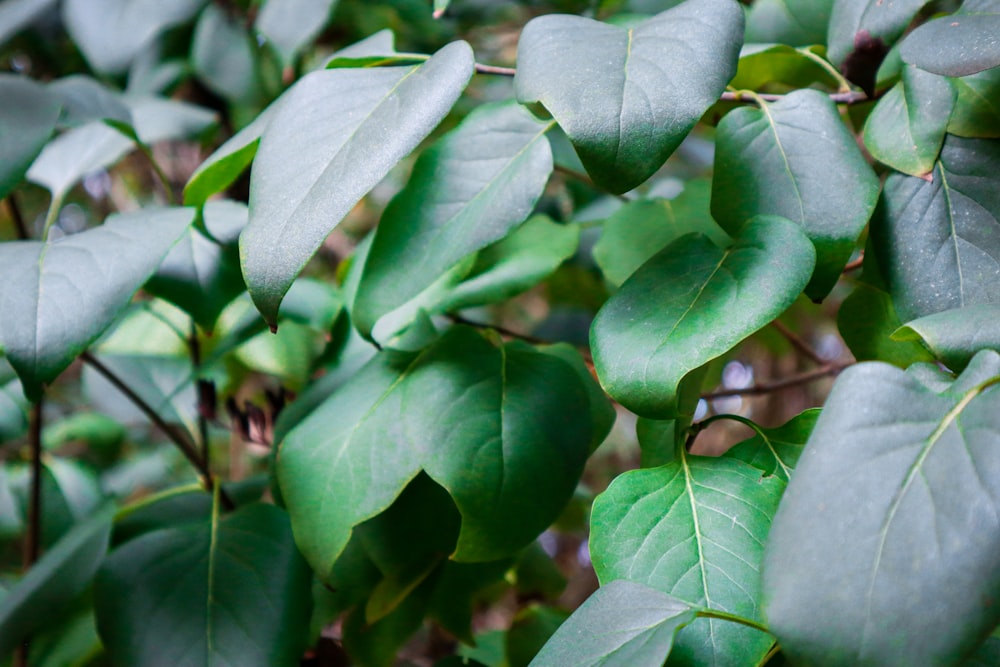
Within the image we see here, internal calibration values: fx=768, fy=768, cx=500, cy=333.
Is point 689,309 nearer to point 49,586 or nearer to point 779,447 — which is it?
point 779,447

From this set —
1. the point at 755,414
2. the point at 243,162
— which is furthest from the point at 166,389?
the point at 755,414

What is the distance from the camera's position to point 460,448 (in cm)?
40

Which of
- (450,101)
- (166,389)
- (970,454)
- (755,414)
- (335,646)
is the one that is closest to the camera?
(970,454)

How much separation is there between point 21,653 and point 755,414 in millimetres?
1417

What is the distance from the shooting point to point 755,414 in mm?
1653


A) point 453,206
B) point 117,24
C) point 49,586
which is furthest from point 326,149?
point 117,24

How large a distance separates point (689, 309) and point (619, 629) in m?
0.14

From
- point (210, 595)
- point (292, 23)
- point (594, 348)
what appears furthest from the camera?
point (292, 23)

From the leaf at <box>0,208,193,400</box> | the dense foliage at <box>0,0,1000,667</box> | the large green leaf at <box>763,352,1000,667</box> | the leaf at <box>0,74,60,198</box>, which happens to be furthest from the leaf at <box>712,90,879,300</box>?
the leaf at <box>0,74,60,198</box>

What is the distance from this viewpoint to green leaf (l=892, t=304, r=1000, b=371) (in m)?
0.29

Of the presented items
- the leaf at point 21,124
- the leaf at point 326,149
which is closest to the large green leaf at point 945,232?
the leaf at point 326,149

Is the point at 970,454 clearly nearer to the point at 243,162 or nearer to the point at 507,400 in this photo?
the point at 507,400

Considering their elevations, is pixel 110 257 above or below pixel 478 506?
above

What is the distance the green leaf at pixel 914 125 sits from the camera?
37cm
